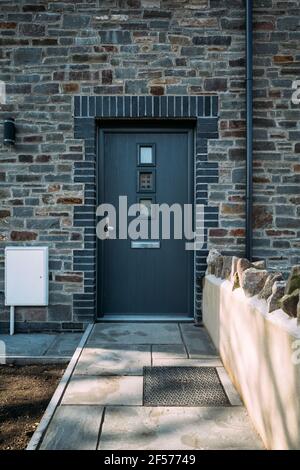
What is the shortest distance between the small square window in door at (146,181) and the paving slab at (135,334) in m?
1.61

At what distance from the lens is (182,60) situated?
14.1 feet

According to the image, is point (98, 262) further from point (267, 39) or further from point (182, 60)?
point (267, 39)

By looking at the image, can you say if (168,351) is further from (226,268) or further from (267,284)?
(267,284)

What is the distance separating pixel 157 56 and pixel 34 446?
13.3 feet

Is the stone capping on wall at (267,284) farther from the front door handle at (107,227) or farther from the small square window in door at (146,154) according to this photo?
the small square window in door at (146,154)

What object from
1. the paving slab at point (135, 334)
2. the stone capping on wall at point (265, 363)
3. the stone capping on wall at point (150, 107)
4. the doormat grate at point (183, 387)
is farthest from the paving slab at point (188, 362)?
the stone capping on wall at point (150, 107)

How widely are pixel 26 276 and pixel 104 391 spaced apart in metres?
2.06

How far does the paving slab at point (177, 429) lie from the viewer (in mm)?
1892

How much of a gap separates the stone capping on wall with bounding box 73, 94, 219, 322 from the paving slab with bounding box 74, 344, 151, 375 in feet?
3.28

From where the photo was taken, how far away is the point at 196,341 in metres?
3.61

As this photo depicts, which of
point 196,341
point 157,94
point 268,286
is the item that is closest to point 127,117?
Answer: point 157,94

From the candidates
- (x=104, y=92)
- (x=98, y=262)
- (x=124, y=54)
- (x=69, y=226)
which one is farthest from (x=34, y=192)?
(x=124, y=54)

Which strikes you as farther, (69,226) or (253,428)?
(69,226)

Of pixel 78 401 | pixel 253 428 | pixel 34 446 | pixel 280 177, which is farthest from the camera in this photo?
pixel 280 177
